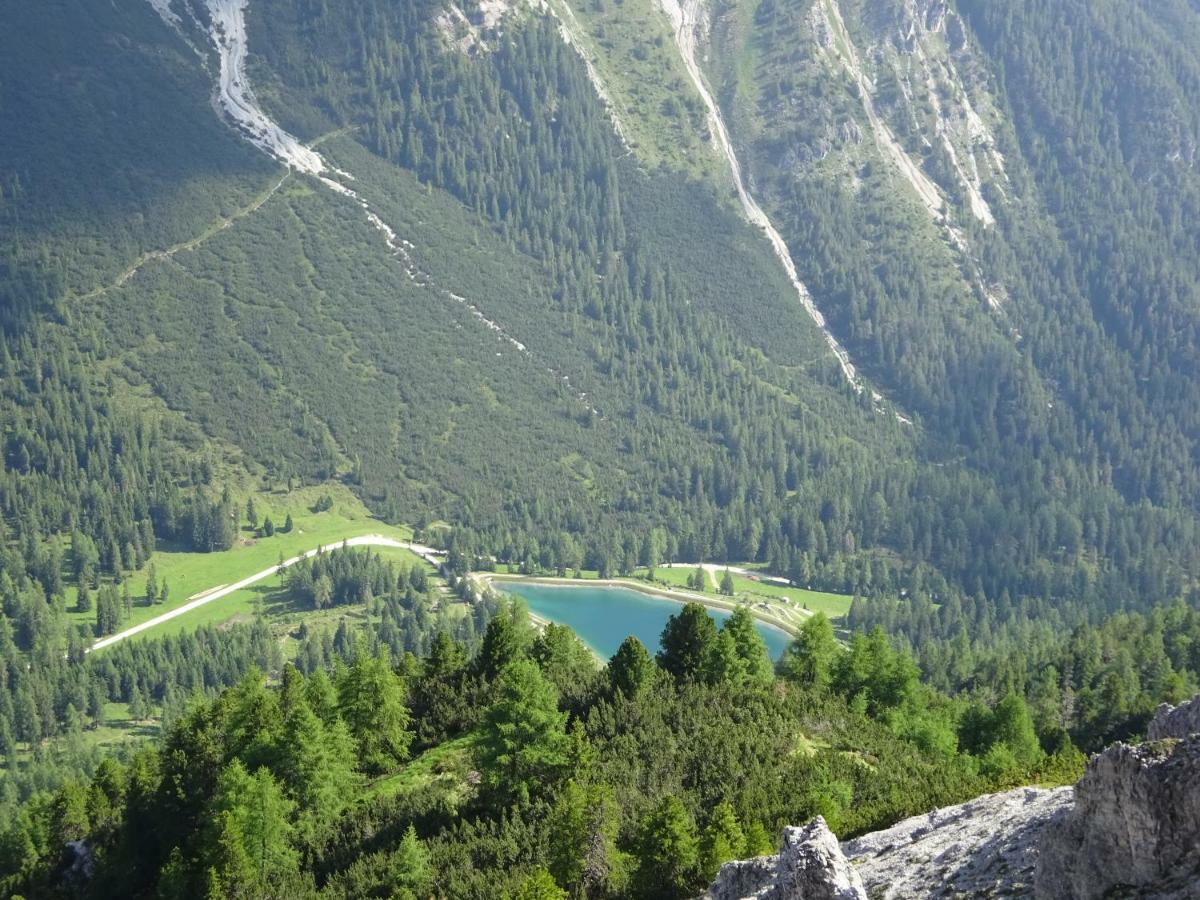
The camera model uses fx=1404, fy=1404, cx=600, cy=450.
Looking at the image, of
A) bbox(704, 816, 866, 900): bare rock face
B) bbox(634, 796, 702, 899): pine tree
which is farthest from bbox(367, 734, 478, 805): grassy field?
bbox(704, 816, 866, 900): bare rock face

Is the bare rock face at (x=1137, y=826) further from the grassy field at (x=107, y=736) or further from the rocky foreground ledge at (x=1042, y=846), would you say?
the grassy field at (x=107, y=736)

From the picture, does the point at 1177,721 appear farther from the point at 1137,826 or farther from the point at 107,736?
the point at 107,736

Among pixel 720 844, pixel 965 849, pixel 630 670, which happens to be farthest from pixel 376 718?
pixel 965 849

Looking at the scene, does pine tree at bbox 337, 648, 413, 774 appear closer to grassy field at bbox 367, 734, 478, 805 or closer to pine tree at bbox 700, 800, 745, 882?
grassy field at bbox 367, 734, 478, 805

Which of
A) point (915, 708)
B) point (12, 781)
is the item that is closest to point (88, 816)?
point (915, 708)

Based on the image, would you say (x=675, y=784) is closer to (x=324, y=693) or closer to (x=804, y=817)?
(x=804, y=817)

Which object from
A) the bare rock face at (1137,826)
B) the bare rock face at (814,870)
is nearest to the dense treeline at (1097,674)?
the bare rock face at (814,870)
